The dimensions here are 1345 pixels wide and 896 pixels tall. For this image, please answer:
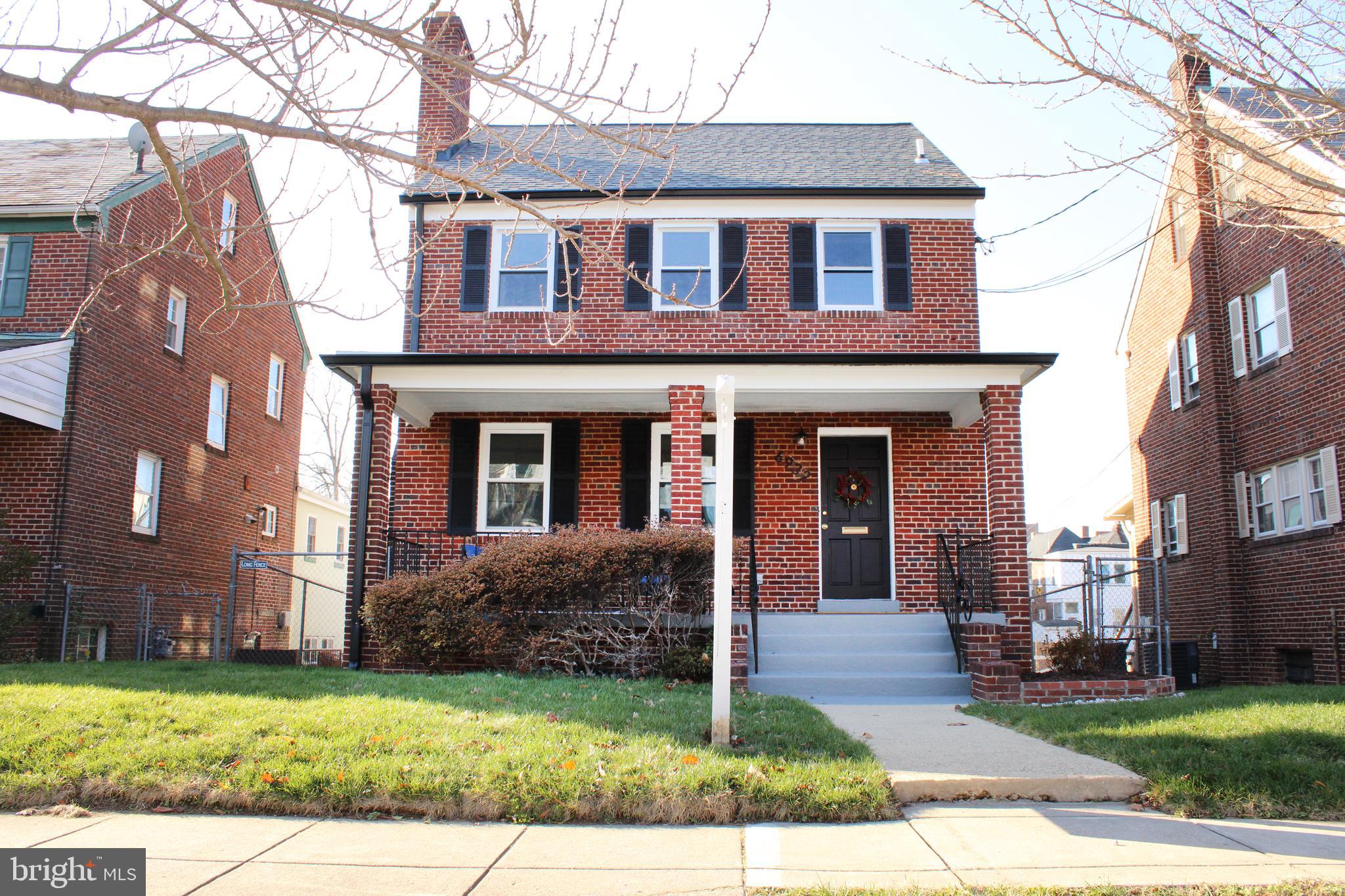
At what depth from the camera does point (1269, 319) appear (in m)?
15.0

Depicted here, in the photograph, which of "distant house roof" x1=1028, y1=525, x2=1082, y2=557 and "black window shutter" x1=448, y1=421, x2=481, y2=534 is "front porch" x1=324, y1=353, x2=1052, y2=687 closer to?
"black window shutter" x1=448, y1=421, x2=481, y2=534

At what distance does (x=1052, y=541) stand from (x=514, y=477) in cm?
5178

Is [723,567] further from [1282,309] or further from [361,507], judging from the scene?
[1282,309]

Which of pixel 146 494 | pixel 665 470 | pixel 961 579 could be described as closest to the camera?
pixel 961 579

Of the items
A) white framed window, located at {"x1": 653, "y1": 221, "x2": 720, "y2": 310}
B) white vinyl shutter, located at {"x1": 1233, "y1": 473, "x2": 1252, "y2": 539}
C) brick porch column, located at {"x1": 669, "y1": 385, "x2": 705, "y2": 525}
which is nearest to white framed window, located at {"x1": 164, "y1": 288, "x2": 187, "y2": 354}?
white framed window, located at {"x1": 653, "y1": 221, "x2": 720, "y2": 310}

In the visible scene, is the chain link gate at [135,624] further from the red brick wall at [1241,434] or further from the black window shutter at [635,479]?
the red brick wall at [1241,434]

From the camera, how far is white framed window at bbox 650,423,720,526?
1277cm

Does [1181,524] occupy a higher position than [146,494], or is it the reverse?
[146,494]

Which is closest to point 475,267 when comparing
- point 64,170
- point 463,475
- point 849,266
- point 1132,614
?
point 463,475

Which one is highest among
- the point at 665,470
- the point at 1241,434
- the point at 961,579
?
the point at 1241,434

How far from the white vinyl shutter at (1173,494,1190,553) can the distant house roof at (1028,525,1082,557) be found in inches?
1407

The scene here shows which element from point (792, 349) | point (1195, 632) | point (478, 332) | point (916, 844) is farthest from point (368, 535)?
point (1195, 632)

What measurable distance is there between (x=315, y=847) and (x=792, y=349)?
979 cm

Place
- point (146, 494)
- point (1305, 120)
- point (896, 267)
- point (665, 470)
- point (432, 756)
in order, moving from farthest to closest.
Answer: point (146, 494)
point (896, 267)
point (665, 470)
point (1305, 120)
point (432, 756)
